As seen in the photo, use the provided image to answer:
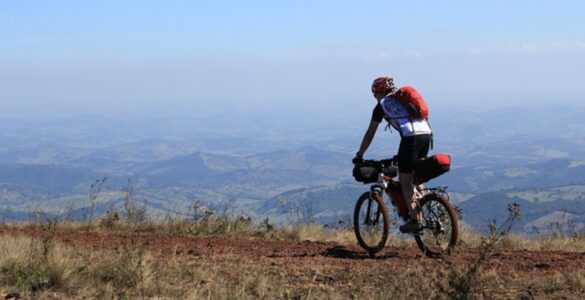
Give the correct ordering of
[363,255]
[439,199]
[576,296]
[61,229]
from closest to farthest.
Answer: [576,296], [439,199], [363,255], [61,229]

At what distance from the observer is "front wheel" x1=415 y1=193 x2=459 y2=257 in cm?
724

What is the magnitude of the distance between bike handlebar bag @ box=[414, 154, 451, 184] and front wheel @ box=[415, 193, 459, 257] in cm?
29

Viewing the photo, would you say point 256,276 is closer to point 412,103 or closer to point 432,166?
point 432,166

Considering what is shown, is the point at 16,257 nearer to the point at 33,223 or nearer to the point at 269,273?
the point at 269,273

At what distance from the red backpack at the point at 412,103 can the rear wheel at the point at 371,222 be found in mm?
1291

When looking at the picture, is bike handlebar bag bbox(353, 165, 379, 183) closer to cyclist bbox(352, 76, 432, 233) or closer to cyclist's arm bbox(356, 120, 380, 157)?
cyclist's arm bbox(356, 120, 380, 157)

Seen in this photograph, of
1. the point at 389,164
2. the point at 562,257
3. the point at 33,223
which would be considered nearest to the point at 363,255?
the point at 389,164

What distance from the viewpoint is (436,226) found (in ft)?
24.1

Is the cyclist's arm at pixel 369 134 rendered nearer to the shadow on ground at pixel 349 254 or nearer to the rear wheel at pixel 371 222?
the rear wheel at pixel 371 222

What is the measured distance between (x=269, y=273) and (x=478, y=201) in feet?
517

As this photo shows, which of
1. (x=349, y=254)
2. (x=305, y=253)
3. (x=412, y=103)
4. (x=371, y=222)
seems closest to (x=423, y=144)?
(x=412, y=103)

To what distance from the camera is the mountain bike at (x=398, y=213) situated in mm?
7312

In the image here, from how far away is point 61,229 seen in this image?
33.8 feet

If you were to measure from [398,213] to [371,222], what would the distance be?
65 cm
